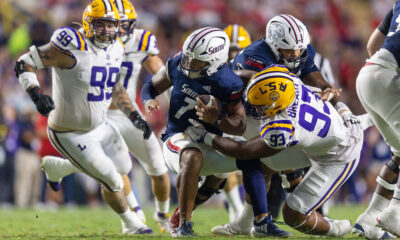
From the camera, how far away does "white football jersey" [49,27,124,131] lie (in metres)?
5.28

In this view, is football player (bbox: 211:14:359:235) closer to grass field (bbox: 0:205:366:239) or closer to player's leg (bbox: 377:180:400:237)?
grass field (bbox: 0:205:366:239)

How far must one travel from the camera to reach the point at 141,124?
18.7 feet

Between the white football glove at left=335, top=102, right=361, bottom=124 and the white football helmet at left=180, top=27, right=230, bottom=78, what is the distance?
0.95 m

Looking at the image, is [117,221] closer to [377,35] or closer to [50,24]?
[377,35]

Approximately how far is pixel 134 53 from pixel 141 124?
880mm

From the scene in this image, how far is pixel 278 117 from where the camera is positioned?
4.37m

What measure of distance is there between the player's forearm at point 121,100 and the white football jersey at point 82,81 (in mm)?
233

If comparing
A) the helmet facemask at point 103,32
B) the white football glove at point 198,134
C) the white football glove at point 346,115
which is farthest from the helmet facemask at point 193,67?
the white football glove at point 346,115

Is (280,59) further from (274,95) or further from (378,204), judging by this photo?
(378,204)

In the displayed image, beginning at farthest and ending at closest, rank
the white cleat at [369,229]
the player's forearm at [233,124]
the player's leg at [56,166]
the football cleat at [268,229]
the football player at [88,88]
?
the player's leg at [56,166]
the football player at [88,88]
the white cleat at [369,229]
the player's forearm at [233,124]
the football cleat at [268,229]

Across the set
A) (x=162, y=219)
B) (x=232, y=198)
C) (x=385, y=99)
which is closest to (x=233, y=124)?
(x=385, y=99)

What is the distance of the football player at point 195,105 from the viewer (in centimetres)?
460

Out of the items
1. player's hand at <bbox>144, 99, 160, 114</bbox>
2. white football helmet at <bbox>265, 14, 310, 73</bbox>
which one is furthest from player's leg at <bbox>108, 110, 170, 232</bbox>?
white football helmet at <bbox>265, 14, 310, 73</bbox>

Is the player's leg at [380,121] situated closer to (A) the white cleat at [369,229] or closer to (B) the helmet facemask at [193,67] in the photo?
(A) the white cleat at [369,229]
